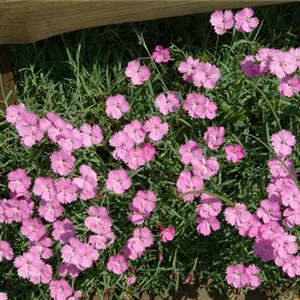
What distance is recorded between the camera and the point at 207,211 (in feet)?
6.78

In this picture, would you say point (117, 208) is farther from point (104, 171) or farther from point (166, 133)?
point (166, 133)

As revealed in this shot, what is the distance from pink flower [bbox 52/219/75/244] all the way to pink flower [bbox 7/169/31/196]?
18 cm

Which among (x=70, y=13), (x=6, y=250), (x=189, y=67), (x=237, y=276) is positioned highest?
(x=70, y=13)

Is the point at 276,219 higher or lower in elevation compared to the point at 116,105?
lower

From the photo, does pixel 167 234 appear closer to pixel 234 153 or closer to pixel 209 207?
pixel 209 207

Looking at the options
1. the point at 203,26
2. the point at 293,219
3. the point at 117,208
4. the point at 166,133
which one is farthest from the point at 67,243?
the point at 203,26

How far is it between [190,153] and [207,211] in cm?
22

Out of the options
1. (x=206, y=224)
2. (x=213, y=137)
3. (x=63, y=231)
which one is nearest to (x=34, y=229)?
(x=63, y=231)

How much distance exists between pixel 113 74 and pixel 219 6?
0.59 meters

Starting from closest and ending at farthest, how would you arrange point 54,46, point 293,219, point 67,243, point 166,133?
point 293,219, point 67,243, point 166,133, point 54,46

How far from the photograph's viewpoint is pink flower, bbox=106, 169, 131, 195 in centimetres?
212

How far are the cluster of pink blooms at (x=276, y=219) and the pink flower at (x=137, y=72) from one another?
2.14ft

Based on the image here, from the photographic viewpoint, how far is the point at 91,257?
6.83ft

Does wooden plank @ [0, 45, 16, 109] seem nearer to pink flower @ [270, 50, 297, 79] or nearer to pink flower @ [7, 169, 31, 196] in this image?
pink flower @ [7, 169, 31, 196]
